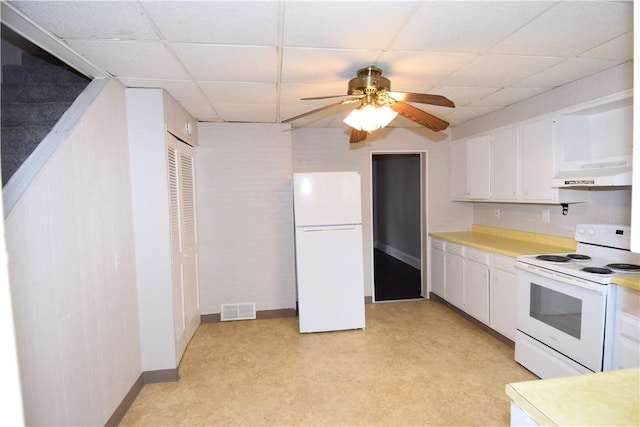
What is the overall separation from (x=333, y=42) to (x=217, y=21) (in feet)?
2.08

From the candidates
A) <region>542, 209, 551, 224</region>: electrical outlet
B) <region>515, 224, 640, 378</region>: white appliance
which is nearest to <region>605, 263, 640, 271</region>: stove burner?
<region>515, 224, 640, 378</region>: white appliance

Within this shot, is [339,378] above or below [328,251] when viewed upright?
below

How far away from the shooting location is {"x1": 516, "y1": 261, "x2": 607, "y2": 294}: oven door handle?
2102 mm

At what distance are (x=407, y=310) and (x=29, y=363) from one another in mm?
3697

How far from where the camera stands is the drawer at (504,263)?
2.98 m

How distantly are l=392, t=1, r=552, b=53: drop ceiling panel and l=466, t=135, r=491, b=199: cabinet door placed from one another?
1972 mm

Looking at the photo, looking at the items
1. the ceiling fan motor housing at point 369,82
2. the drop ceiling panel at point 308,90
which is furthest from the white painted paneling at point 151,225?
the ceiling fan motor housing at point 369,82

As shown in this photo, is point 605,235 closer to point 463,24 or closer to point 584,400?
point 463,24

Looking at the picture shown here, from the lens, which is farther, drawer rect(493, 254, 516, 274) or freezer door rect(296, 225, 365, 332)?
freezer door rect(296, 225, 365, 332)

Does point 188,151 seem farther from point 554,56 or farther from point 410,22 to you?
point 554,56

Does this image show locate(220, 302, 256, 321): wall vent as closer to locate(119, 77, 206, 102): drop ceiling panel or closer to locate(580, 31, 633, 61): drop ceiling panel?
locate(119, 77, 206, 102): drop ceiling panel

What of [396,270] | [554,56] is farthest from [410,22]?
[396,270]

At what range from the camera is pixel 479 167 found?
3.91 metres

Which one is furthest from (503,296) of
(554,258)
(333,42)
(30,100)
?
(30,100)
